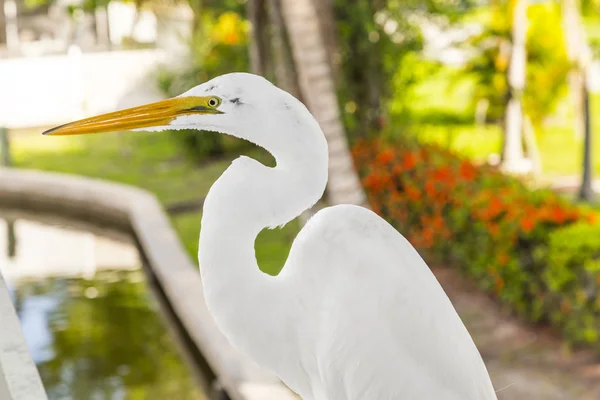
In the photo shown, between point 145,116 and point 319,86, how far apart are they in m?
3.51

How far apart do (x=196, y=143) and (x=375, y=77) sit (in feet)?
12.8

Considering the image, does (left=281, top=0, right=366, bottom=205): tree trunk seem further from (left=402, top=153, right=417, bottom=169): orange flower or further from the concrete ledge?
(left=402, top=153, right=417, bottom=169): orange flower

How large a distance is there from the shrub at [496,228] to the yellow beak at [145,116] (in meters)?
3.38

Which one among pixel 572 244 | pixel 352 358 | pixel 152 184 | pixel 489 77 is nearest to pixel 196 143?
pixel 152 184

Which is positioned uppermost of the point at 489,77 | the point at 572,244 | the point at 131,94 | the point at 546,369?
the point at 572,244

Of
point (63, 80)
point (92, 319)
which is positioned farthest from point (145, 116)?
point (63, 80)

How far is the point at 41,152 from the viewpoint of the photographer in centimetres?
1232

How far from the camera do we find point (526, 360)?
467 cm

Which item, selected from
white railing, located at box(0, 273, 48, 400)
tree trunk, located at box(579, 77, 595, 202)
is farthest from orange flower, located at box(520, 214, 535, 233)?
white railing, located at box(0, 273, 48, 400)

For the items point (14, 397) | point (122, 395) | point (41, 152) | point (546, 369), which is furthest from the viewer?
point (41, 152)

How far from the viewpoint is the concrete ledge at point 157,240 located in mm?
4383

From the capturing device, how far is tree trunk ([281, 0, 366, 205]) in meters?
4.82

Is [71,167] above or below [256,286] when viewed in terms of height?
below

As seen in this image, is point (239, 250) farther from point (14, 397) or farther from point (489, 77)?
point (489, 77)
